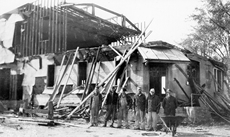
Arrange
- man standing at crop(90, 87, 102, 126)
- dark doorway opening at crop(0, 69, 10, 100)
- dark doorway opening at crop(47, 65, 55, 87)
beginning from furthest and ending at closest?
1. dark doorway opening at crop(0, 69, 10, 100)
2. dark doorway opening at crop(47, 65, 55, 87)
3. man standing at crop(90, 87, 102, 126)

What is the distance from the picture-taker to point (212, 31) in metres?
24.7

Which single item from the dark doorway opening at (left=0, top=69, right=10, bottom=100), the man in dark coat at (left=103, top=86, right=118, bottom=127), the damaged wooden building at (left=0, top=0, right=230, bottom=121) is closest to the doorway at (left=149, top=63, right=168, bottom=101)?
the damaged wooden building at (left=0, top=0, right=230, bottom=121)

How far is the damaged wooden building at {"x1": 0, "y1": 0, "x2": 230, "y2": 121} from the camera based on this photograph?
14495mm

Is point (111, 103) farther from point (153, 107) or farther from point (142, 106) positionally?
point (153, 107)

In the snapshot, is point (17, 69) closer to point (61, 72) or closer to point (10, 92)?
point (10, 92)

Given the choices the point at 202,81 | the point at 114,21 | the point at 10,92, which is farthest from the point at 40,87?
the point at 202,81

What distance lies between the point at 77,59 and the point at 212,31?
14.3 meters

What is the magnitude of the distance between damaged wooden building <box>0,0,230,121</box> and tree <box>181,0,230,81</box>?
195 inches

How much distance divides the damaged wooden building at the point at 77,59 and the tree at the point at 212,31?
495cm

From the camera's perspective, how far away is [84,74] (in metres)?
16.4

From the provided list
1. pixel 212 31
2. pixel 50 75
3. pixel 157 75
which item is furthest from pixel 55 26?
pixel 212 31

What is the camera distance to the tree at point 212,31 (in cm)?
2192

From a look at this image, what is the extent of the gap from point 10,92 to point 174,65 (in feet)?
41.9

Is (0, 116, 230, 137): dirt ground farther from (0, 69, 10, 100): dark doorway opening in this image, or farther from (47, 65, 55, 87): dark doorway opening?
(0, 69, 10, 100): dark doorway opening
